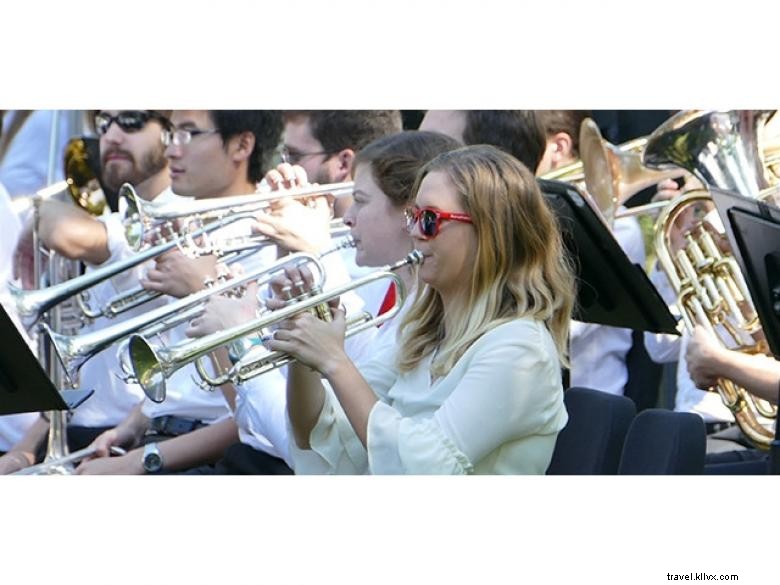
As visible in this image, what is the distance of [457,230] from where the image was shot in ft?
11.8

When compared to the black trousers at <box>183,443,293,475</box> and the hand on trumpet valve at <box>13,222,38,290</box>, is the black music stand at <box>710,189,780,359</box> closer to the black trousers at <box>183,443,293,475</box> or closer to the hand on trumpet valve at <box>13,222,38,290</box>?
the black trousers at <box>183,443,293,475</box>

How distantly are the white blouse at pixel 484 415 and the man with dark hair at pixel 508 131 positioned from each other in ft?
5.36

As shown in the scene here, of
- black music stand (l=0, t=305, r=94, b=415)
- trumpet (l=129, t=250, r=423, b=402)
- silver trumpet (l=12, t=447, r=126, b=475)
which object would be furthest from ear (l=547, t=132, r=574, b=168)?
black music stand (l=0, t=305, r=94, b=415)

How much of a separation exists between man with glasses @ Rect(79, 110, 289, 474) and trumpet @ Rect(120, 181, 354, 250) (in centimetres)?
10

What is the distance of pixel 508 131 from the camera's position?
5094 mm

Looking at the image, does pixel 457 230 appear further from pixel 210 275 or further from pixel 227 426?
pixel 227 426

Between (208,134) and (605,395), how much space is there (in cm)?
198

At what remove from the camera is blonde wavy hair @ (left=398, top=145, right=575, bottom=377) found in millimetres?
3561

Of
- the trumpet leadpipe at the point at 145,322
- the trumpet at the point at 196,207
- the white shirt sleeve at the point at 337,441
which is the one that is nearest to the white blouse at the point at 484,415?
the white shirt sleeve at the point at 337,441

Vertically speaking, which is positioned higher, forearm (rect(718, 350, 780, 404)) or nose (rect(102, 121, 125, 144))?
nose (rect(102, 121, 125, 144))

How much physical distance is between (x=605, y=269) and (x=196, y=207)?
145 cm

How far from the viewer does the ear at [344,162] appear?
522 centimetres
